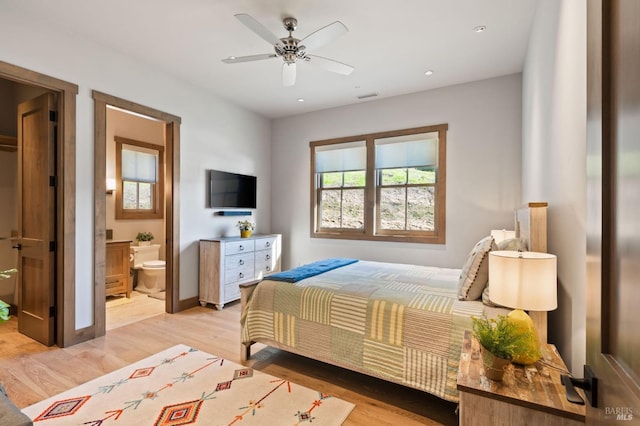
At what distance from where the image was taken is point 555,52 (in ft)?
6.50

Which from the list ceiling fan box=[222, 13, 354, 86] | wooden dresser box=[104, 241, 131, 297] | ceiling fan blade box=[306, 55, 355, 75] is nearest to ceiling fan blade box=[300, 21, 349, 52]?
ceiling fan box=[222, 13, 354, 86]

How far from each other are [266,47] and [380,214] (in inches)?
110

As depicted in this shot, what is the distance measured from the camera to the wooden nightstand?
3.64 ft

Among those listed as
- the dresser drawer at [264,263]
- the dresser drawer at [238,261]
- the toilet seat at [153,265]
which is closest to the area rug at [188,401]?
the dresser drawer at [238,261]

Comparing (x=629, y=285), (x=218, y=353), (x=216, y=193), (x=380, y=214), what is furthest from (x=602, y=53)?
(x=216, y=193)

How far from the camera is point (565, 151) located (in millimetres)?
1748

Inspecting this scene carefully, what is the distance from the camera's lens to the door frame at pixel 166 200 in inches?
126

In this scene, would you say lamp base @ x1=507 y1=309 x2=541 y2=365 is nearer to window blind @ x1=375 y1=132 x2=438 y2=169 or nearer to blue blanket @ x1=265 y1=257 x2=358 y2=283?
blue blanket @ x1=265 y1=257 x2=358 y2=283

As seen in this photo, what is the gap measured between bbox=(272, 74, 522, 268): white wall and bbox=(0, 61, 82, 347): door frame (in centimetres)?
331

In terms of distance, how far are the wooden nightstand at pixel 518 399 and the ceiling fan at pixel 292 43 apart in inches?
94.4

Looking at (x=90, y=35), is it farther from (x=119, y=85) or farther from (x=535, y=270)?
(x=535, y=270)

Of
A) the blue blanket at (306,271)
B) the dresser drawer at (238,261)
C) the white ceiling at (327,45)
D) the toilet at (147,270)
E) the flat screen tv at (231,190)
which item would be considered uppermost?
the white ceiling at (327,45)

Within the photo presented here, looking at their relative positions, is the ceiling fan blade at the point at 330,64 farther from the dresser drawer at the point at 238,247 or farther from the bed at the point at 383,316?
the dresser drawer at the point at 238,247

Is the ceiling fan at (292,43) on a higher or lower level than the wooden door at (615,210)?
higher
